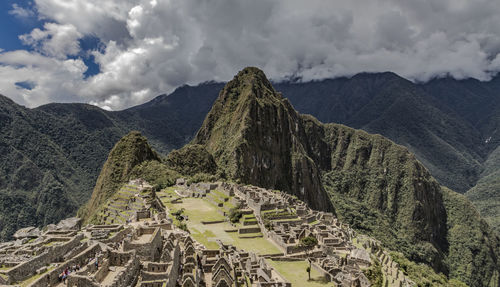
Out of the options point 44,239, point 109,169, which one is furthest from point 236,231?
point 109,169

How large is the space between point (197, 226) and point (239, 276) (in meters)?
21.8

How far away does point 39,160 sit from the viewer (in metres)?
199

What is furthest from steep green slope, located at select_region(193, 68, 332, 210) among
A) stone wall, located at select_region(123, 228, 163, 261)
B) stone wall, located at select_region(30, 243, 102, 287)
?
stone wall, located at select_region(30, 243, 102, 287)

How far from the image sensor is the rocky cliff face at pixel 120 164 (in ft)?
318

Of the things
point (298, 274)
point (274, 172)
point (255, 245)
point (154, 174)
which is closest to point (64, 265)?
point (298, 274)

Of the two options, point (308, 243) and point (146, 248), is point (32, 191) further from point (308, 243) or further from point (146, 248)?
point (146, 248)

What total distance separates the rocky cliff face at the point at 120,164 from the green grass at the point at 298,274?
6655cm

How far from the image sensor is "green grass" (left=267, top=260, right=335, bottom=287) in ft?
118

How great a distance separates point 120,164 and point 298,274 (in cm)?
8222

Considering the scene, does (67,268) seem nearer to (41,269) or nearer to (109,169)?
(41,269)

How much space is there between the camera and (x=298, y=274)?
38438mm

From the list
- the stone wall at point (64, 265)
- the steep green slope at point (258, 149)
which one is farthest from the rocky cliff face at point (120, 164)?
the stone wall at point (64, 265)

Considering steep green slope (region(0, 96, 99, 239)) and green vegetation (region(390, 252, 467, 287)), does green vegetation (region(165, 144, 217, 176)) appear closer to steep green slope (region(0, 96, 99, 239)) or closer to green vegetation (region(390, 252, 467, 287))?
steep green slope (region(0, 96, 99, 239))

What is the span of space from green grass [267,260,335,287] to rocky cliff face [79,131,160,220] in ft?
218
